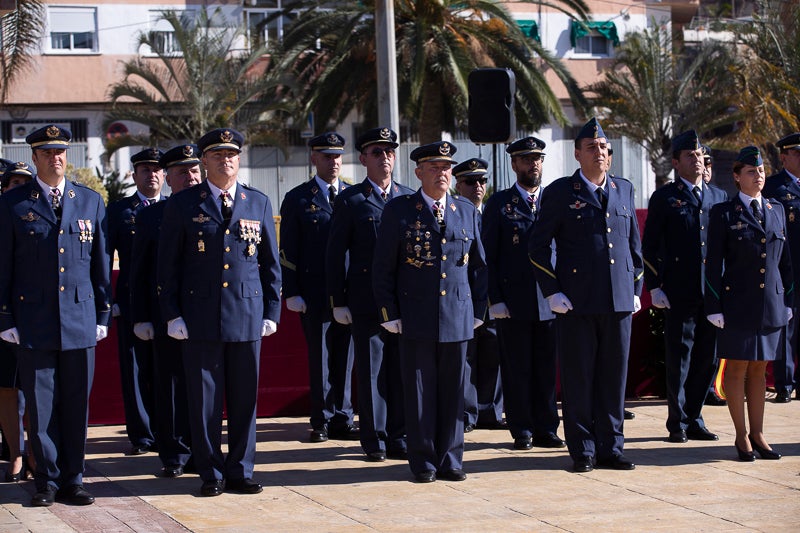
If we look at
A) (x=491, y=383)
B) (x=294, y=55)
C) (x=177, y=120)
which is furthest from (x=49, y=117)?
(x=491, y=383)

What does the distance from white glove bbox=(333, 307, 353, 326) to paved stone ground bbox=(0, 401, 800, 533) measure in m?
0.99

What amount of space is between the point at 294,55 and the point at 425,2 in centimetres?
307

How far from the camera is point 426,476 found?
8.27 m

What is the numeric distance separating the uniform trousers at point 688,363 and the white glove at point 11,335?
4830 millimetres

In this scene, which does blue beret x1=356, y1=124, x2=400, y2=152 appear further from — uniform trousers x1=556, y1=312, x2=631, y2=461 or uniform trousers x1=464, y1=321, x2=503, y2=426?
uniform trousers x1=464, y1=321, x2=503, y2=426

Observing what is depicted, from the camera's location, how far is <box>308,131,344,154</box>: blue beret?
33.3 ft

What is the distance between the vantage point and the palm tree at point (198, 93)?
29391 millimetres

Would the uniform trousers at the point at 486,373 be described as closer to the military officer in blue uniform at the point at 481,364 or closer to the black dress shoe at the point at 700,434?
the military officer in blue uniform at the point at 481,364

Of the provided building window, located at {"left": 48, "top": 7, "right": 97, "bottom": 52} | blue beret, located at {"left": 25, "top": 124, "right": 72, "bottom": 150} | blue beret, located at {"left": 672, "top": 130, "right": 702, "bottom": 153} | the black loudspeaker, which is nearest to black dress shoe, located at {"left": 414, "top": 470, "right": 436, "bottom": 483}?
blue beret, located at {"left": 25, "top": 124, "right": 72, "bottom": 150}

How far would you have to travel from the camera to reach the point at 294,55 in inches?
1015

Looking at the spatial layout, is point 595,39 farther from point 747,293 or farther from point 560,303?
point 560,303

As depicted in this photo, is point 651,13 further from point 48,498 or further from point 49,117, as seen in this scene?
point 48,498

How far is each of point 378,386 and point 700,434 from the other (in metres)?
2.51

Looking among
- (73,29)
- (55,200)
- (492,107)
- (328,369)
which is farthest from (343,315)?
(73,29)
